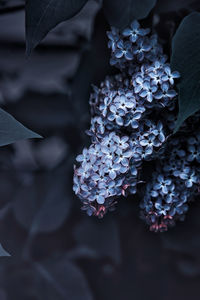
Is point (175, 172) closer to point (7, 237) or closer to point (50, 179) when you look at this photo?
point (50, 179)

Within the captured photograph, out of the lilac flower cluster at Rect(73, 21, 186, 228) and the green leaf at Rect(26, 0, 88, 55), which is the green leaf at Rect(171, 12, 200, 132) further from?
the green leaf at Rect(26, 0, 88, 55)

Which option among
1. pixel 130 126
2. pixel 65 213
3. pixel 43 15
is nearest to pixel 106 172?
pixel 130 126

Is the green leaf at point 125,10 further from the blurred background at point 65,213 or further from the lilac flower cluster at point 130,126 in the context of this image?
the blurred background at point 65,213

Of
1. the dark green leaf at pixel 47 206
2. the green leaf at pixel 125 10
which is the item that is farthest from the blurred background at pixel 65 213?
the green leaf at pixel 125 10

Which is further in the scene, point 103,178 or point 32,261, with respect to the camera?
point 32,261

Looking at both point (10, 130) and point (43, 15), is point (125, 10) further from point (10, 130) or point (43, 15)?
point (10, 130)

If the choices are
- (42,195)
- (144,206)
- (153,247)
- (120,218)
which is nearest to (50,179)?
(42,195)
